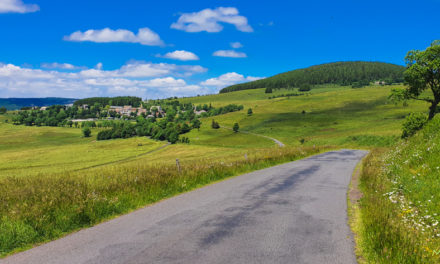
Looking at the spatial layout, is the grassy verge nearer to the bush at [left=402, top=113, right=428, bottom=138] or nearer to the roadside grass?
the roadside grass

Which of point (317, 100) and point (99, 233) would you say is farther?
point (317, 100)

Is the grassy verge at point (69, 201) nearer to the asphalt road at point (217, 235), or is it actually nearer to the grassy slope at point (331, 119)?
the asphalt road at point (217, 235)

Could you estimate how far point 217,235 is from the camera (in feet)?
21.9

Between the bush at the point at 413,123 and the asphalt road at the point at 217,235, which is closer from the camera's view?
the asphalt road at the point at 217,235

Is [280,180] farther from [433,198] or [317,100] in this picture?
[317,100]

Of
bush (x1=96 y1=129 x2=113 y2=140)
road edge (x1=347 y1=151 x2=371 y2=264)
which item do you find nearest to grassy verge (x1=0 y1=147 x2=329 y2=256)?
road edge (x1=347 y1=151 x2=371 y2=264)

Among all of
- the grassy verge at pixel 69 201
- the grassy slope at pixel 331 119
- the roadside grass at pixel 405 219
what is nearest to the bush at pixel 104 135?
the grassy slope at pixel 331 119

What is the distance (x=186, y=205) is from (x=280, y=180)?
22.4 ft

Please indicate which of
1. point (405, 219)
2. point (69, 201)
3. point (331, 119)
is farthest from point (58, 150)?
point (405, 219)

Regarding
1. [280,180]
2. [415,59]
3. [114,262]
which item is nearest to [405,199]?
[280,180]

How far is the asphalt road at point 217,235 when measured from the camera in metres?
5.63

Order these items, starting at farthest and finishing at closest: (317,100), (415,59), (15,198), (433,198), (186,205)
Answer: (317,100), (415,59), (186,205), (15,198), (433,198)

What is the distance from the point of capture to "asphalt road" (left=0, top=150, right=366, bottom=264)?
18.5 ft

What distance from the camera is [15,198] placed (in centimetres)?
868
